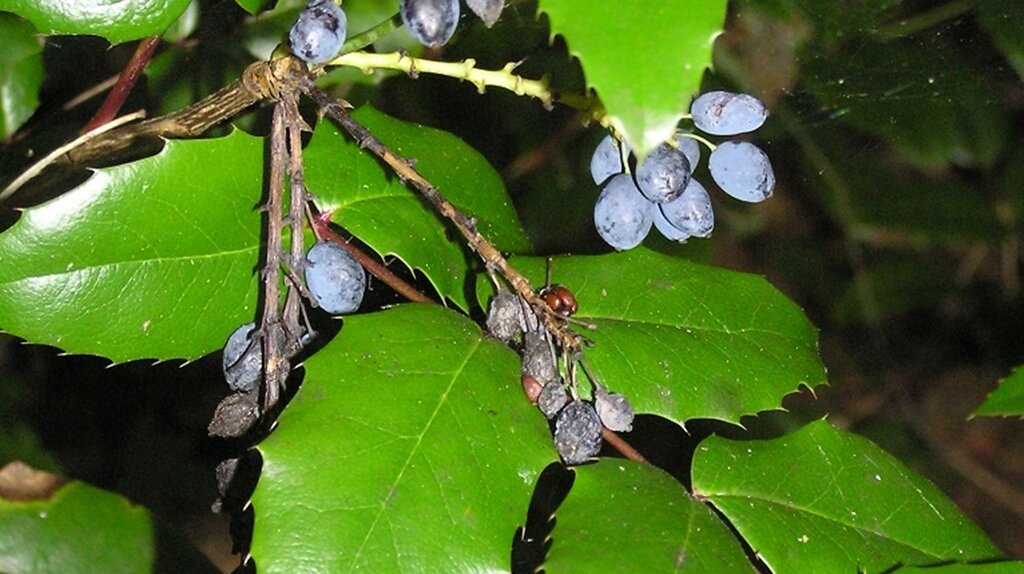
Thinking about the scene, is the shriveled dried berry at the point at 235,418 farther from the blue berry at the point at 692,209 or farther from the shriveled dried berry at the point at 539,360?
the blue berry at the point at 692,209

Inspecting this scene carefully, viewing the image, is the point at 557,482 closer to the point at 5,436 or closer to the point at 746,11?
the point at 5,436

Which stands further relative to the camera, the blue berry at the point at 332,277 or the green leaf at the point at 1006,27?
the green leaf at the point at 1006,27

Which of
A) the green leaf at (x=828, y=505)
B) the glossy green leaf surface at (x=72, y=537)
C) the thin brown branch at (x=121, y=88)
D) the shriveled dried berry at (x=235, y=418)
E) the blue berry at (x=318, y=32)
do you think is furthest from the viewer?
the glossy green leaf surface at (x=72, y=537)

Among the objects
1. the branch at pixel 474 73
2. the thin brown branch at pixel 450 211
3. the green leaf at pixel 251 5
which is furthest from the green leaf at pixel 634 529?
the green leaf at pixel 251 5

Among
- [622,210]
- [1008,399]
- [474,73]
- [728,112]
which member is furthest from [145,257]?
[1008,399]

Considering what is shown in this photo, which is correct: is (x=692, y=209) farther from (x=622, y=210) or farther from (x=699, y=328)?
(x=699, y=328)

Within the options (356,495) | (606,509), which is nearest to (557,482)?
(606,509)
